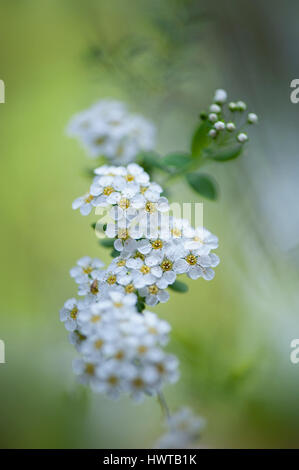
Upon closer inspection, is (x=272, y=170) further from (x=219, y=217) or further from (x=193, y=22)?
(x=193, y=22)

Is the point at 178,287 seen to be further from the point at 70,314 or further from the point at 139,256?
the point at 70,314

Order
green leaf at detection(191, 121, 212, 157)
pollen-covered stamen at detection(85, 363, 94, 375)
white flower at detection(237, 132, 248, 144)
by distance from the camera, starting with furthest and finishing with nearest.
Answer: green leaf at detection(191, 121, 212, 157), white flower at detection(237, 132, 248, 144), pollen-covered stamen at detection(85, 363, 94, 375)

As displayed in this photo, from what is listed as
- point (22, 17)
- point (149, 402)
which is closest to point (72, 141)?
point (22, 17)

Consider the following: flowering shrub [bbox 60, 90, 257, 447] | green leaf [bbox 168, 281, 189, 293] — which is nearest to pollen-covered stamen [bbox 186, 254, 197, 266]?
flowering shrub [bbox 60, 90, 257, 447]

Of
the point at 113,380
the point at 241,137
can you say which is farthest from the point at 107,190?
the point at 113,380

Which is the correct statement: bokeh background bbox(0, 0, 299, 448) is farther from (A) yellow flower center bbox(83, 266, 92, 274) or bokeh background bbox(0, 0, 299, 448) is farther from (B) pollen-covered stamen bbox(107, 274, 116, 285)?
(B) pollen-covered stamen bbox(107, 274, 116, 285)
